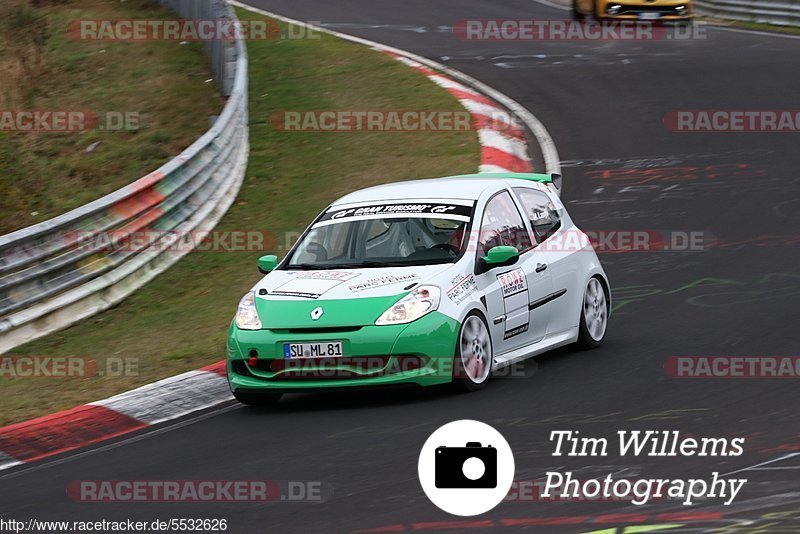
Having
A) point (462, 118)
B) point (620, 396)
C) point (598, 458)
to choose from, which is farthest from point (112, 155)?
point (598, 458)

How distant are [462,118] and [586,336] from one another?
8.77 metres

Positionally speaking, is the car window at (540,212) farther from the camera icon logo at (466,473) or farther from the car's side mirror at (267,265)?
the camera icon logo at (466,473)

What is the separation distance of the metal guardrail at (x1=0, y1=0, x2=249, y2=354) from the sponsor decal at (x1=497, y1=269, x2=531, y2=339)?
4722mm

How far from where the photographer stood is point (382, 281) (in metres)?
9.09

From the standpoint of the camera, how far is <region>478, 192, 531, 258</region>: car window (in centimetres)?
976

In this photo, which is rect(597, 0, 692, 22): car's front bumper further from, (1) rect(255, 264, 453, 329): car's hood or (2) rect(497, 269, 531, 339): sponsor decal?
(1) rect(255, 264, 453, 329): car's hood

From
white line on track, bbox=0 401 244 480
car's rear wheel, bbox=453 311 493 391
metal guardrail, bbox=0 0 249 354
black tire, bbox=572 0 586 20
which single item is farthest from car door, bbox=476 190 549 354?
black tire, bbox=572 0 586 20

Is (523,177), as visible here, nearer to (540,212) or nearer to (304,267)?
(540,212)

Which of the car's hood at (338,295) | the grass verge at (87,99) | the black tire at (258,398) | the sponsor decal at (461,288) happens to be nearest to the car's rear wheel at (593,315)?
the sponsor decal at (461,288)

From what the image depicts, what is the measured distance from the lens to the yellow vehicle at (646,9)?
26.1m

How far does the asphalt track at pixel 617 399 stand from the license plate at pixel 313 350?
38cm

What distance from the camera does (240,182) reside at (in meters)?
16.9

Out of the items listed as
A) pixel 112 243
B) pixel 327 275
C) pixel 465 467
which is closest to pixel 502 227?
pixel 327 275

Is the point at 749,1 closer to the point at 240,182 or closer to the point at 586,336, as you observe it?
the point at 240,182
